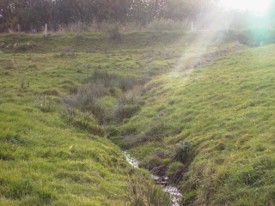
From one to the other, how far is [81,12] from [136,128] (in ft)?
182

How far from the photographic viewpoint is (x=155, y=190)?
1184 cm

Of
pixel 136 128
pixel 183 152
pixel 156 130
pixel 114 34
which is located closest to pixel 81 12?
pixel 114 34

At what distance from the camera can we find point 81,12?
72.2m

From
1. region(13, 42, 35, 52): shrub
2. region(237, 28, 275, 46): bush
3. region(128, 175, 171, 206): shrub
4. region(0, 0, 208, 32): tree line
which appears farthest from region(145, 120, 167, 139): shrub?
region(0, 0, 208, 32): tree line

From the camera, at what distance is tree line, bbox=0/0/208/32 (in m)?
69.8

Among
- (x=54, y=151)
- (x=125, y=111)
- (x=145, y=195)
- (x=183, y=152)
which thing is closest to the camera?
(x=145, y=195)

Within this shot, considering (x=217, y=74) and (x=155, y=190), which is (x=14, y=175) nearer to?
(x=155, y=190)

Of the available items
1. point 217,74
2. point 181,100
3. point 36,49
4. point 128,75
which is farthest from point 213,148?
point 36,49

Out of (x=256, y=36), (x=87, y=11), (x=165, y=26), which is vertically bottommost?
(x=256, y=36)

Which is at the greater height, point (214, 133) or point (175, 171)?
point (214, 133)

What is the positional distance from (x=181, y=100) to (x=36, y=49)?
1045 inches

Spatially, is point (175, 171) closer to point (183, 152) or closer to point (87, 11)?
point (183, 152)

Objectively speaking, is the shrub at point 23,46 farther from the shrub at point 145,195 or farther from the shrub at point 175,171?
the shrub at point 145,195

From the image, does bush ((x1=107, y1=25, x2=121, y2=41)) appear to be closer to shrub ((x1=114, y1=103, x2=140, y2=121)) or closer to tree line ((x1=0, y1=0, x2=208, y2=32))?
tree line ((x1=0, y1=0, x2=208, y2=32))
